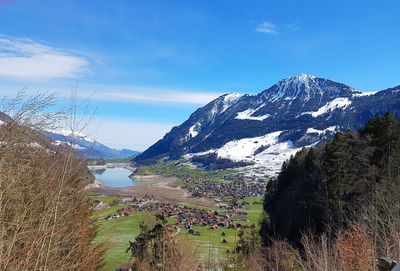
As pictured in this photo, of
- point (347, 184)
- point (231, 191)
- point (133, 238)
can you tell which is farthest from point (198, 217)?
point (231, 191)

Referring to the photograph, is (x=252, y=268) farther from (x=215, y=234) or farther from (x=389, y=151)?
(x=215, y=234)

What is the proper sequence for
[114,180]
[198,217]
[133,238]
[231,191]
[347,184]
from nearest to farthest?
[347,184] < [133,238] < [198,217] < [231,191] < [114,180]

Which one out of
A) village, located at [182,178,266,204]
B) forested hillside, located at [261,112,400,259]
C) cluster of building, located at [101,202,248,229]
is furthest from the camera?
village, located at [182,178,266,204]

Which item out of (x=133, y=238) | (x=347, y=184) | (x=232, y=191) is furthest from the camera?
(x=232, y=191)

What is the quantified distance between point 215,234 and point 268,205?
15.1 m

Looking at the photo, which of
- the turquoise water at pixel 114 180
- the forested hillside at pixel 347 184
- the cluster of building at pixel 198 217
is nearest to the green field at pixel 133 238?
the cluster of building at pixel 198 217

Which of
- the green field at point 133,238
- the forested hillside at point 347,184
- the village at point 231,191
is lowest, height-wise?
the village at point 231,191

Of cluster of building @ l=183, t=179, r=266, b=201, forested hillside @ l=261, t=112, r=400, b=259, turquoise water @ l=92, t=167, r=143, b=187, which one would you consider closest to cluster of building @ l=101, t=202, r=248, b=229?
cluster of building @ l=183, t=179, r=266, b=201

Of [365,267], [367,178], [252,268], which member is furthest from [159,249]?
[367,178]

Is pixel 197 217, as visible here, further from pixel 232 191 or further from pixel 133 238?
pixel 232 191

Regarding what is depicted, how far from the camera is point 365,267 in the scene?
29.6ft

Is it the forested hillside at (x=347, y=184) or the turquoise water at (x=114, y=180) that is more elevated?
the forested hillside at (x=347, y=184)

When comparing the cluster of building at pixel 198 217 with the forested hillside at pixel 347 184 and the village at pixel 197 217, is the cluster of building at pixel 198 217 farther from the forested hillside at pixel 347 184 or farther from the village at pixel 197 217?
the forested hillside at pixel 347 184

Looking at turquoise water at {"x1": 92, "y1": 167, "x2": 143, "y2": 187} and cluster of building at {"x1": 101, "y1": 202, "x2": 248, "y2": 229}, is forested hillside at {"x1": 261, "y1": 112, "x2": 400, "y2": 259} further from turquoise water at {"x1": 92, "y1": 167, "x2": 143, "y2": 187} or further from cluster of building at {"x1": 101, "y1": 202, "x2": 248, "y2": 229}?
turquoise water at {"x1": 92, "y1": 167, "x2": 143, "y2": 187}
